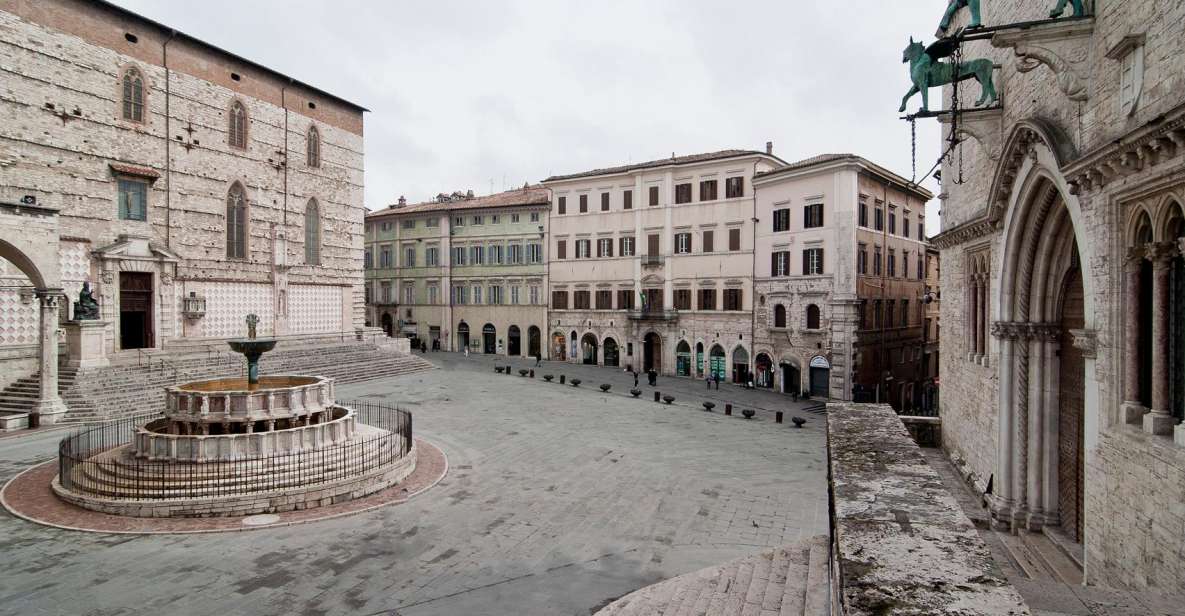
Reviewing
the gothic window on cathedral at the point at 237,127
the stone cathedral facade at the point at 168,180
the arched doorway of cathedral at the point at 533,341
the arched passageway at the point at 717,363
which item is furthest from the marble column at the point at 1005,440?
the arched doorway of cathedral at the point at 533,341

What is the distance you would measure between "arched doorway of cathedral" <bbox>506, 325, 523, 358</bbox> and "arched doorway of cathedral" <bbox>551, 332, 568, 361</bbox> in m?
3.01

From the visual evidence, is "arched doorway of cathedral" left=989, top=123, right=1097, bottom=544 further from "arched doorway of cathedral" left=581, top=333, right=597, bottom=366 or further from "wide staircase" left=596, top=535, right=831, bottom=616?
"arched doorway of cathedral" left=581, top=333, right=597, bottom=366

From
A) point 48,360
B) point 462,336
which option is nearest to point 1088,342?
point 48,360

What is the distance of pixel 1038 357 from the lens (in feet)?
38.2

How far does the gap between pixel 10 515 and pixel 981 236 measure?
20.0 meters

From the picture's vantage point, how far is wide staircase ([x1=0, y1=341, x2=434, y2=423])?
2073 cm

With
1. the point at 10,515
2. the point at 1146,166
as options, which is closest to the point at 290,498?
the point at 10,515

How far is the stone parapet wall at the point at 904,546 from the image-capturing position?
3129 millimetres

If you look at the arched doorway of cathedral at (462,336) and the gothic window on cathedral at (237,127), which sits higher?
the gothic window on cathedral at (237,127)

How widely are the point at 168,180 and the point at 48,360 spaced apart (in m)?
11.4

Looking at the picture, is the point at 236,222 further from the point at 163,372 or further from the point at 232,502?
the point at 232,502

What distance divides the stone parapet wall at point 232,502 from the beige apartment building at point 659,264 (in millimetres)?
26796

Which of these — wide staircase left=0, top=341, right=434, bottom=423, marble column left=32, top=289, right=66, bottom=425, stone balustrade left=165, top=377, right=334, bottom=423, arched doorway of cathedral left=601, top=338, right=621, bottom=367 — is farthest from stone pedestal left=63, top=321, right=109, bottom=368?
arched doorway of cathedral left=601, top=338, right=621, bottom=367

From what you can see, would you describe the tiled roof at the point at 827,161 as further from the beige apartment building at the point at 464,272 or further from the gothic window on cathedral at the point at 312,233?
the gothic window on cathedral at the point at 312,233
